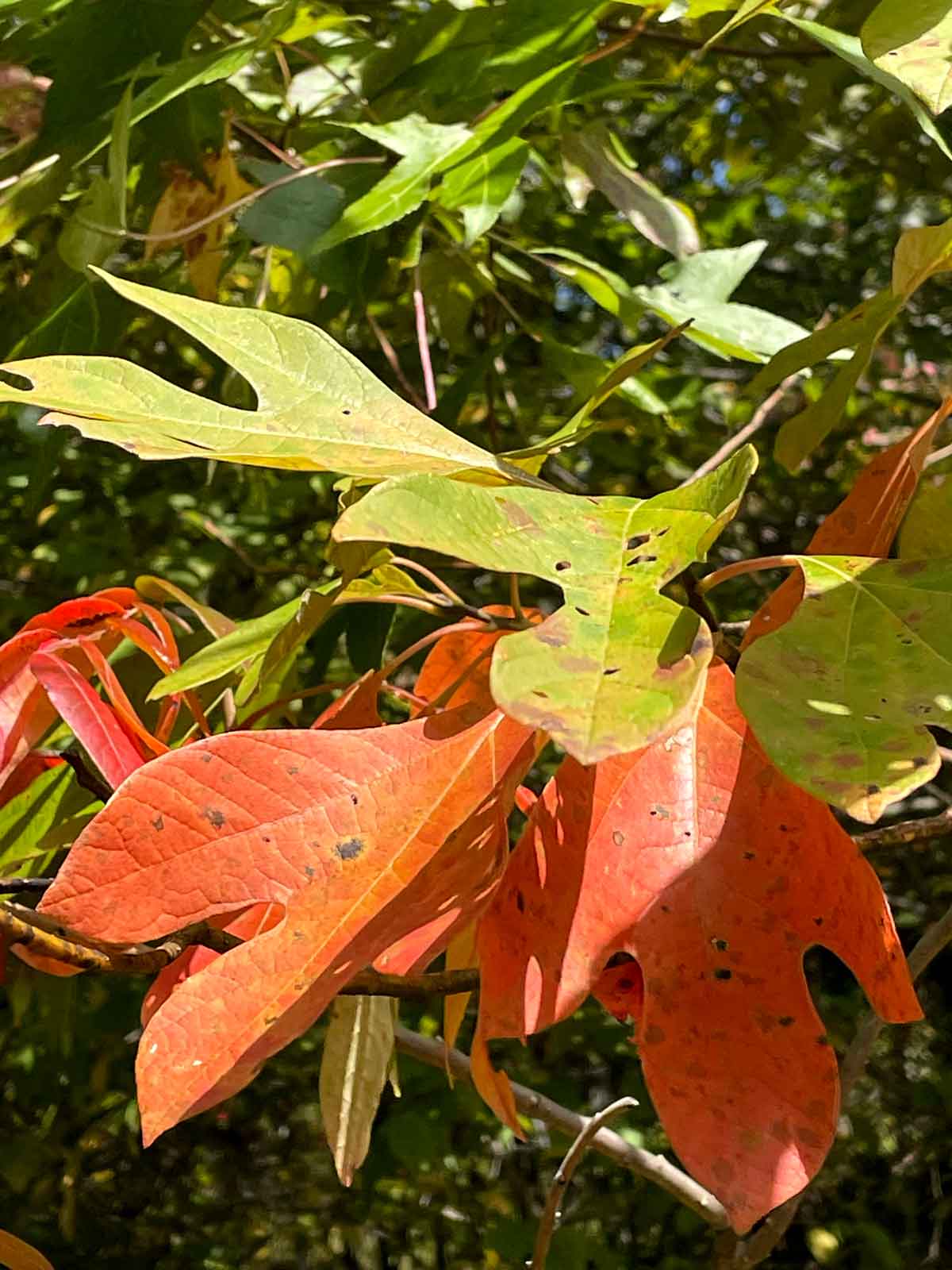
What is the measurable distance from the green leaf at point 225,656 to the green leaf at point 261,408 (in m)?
0.12

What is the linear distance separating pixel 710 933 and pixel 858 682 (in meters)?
0.11

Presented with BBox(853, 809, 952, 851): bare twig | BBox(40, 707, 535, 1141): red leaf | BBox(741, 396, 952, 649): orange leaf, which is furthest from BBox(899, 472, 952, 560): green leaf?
BBox(40, 707, 535, 1141): red leaf

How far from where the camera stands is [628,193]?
3.81 feet

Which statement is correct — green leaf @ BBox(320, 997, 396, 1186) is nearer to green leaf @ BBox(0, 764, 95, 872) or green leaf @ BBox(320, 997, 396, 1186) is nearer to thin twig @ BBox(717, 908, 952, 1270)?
green leaf @ BBox(0, 764, 95, 872)

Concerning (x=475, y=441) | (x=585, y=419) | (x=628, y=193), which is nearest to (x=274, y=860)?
(x=585, y=419)

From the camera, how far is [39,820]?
68 cm

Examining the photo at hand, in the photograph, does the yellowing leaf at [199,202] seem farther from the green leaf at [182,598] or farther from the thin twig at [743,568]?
the thin twig at [743,568]

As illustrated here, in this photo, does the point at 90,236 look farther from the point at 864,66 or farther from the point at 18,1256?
the point at 18,1256

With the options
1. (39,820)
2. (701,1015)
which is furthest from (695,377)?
(701,1015)

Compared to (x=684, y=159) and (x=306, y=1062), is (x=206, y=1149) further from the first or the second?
(x=684, y=159)

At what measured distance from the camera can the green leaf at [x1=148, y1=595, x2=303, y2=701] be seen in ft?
2.01

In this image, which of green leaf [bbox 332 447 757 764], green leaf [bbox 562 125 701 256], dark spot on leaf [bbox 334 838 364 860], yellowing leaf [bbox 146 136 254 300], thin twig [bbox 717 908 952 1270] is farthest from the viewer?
green leaf [bbox 562 125 701 256]

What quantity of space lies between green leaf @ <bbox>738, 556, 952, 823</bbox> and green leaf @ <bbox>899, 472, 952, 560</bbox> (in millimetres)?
126

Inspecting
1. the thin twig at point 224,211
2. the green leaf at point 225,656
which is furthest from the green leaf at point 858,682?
the thin twig at point 224,211
